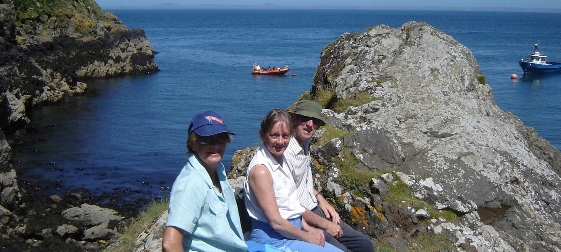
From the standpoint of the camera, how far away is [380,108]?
10164 mm

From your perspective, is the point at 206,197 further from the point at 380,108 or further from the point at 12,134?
the point at 12,134

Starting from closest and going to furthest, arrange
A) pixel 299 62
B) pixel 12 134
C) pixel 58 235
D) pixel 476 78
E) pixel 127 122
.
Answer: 1. pixel 476 78
2. pixel 58 235
3. pixel 12 134
4. pixel 127 122
5. pixel 299 62

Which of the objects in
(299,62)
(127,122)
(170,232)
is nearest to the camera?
(170,232)

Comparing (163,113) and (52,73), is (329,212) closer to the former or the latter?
(163,113)

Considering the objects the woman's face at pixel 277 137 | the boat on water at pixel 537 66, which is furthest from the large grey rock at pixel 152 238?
the boat on water at pixel 537 66

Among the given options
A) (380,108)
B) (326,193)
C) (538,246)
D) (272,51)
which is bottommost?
(272,51)

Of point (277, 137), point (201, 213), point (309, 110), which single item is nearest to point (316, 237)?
point (277, 137)

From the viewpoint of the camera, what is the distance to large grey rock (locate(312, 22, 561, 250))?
27.2 feet

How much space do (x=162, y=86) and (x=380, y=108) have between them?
176ft

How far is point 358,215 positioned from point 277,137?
111 inches

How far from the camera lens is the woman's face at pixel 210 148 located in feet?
15.4

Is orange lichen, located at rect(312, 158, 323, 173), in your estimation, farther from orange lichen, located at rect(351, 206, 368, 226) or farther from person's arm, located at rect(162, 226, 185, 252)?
person's arm, located at rect(162, 226, 185, 252)

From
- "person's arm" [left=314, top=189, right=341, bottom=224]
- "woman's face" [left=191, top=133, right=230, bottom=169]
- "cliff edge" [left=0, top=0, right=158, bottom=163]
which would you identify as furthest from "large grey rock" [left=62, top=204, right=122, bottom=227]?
"woman's face" [left=191, top=133, right=230, bottom=169]

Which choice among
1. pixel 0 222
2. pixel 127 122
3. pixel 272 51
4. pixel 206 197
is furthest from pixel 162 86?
pixel 206 197
